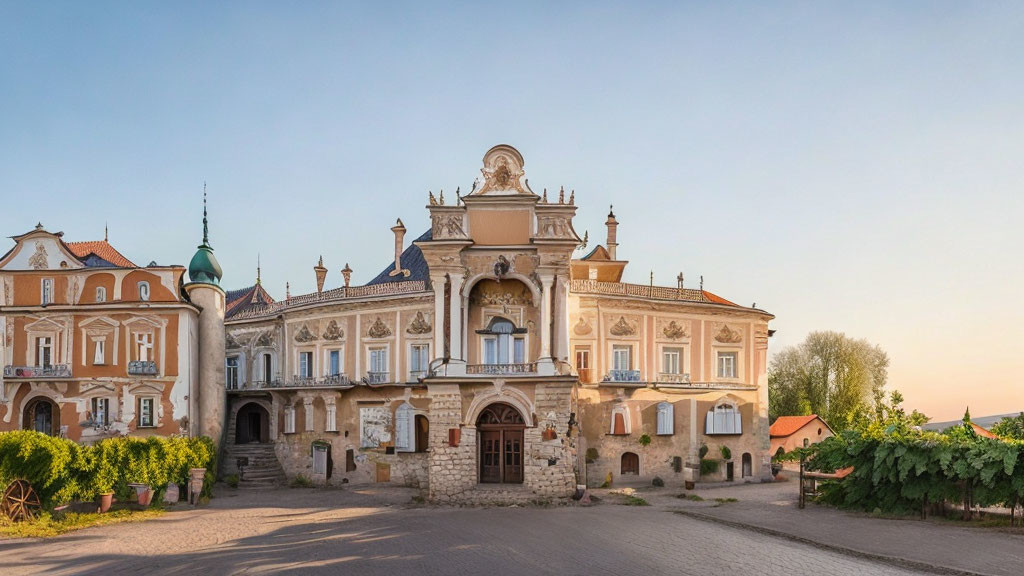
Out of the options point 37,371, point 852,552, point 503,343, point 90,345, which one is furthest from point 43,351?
point 852,552

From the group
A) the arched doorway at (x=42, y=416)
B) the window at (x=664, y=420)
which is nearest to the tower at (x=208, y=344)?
the arched doorway at (x=42, y=416)

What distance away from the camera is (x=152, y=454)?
35.0m

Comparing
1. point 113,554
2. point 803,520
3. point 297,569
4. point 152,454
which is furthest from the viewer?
point 152,454

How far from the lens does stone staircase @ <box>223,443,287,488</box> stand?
149ft

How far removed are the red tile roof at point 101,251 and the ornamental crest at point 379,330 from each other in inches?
524

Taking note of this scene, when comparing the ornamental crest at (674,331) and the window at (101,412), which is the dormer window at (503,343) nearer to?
the ornamental crest at (674,331)

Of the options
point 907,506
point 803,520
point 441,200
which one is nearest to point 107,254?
point 441,200

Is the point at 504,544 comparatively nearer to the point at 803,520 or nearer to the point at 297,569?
the point at 297,569

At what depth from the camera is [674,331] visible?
46.6 m

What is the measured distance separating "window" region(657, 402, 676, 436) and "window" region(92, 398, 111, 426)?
27.8 metres

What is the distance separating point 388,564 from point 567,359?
1709 centimetres

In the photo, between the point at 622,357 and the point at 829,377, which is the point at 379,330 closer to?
the point at 622,357

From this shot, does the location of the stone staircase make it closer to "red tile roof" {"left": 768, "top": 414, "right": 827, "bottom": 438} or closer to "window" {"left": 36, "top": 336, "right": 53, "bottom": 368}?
"window" {"left": 36, "top": 336, "right": 53, "bottom": 368}

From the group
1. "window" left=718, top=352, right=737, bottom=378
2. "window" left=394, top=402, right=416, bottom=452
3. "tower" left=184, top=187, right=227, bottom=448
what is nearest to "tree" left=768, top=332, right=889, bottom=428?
"window" left=718, top=352, right=737, bottom=378
